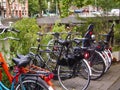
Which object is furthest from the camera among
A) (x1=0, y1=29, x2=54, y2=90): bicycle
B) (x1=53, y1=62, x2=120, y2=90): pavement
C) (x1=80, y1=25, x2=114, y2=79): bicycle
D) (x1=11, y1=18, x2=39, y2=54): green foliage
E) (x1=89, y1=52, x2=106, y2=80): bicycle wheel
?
(x1=89, y1=52, x2=106, y2=80): bicycle wheel

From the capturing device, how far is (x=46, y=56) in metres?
6.32

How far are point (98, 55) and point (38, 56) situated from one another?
154cm

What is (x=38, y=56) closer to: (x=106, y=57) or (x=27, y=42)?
(x=27, y=42)

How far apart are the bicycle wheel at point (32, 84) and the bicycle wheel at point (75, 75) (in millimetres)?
1904

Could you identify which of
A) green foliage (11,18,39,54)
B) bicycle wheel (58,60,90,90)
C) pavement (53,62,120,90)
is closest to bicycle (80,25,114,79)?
pavement (53,62,120,90)

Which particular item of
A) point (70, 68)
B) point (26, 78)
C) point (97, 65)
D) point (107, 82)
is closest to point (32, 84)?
point (26, 78)

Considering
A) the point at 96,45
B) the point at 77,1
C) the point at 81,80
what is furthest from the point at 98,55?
the point at 77,1

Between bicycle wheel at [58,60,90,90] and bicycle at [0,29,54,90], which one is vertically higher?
bicycle at [0,29,54,90]

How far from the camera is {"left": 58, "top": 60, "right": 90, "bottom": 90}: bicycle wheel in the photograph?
5.93 m

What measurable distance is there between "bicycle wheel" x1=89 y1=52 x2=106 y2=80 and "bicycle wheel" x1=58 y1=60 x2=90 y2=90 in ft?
3.12

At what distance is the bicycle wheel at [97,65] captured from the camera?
7.10 metres

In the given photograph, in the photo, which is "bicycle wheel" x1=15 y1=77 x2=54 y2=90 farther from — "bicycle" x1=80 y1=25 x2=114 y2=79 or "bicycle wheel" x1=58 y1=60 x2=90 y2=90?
"bicycle" x1=80 y1=25 x2=114 y2=79

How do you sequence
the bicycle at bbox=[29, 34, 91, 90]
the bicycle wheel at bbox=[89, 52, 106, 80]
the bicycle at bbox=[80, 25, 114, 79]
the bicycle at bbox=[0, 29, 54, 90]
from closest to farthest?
the bicycle at bbox=[0, 29, 54, 90]
the bicycle at bbox=[29, 34, 91, 90]
the bicycle at bbox=[80, 25, 114, 79]
the bicycle wheel at bbox=[89, 52, 106, 80]

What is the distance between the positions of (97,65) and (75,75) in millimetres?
1379
